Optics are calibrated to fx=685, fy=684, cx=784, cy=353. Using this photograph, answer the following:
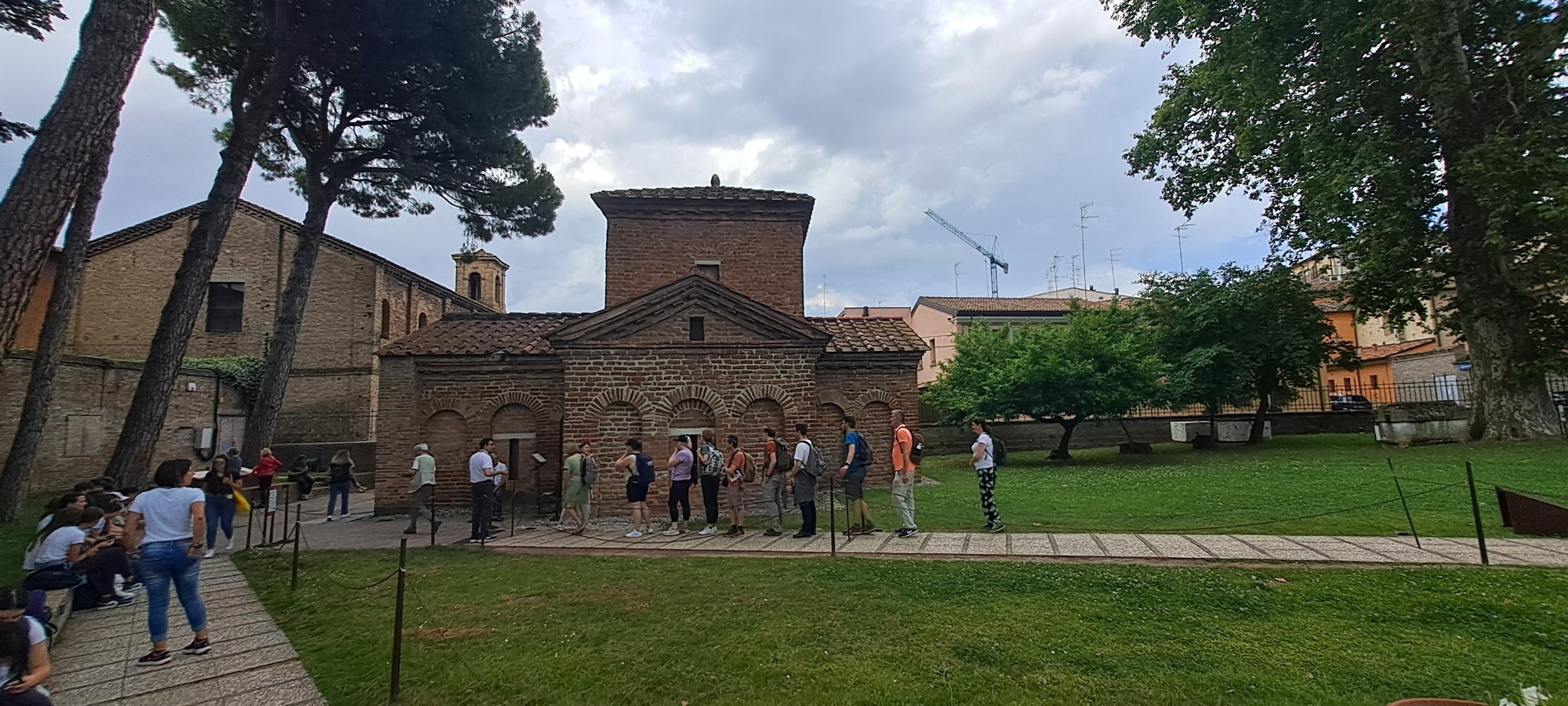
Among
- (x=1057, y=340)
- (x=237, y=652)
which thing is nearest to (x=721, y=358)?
(x=237, y=652)

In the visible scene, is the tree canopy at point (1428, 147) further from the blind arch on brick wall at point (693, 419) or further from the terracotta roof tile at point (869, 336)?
the blind arch on brick wall at point (693, 419)

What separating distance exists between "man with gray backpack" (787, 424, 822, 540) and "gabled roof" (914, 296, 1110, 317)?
30.3 metres

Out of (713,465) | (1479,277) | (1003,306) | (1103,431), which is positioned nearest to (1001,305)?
(1003,306)

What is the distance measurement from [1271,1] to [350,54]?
21.8 meters

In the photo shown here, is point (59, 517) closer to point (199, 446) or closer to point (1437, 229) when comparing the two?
point (199, 446)

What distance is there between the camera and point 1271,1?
1706 centimetres

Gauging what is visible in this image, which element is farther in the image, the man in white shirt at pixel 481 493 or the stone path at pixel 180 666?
the man in white shirt at pixel 481 493

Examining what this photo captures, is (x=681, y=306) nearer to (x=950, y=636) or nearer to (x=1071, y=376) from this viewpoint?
(x=950, y=636)

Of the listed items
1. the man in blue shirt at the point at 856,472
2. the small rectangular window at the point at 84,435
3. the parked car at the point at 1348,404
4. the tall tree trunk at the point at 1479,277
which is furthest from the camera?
the parked car at the point at 1348,404

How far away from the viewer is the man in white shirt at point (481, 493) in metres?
10.9

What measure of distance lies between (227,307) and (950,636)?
102 ft

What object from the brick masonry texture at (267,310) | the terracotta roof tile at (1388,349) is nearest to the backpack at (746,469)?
the brick masonry texture at (267,310)

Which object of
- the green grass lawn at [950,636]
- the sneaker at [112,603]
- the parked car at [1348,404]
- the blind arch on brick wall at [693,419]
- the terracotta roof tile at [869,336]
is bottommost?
the sneaker at [112,603]

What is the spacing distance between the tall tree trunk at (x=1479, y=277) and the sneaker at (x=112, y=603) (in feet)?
80.7
